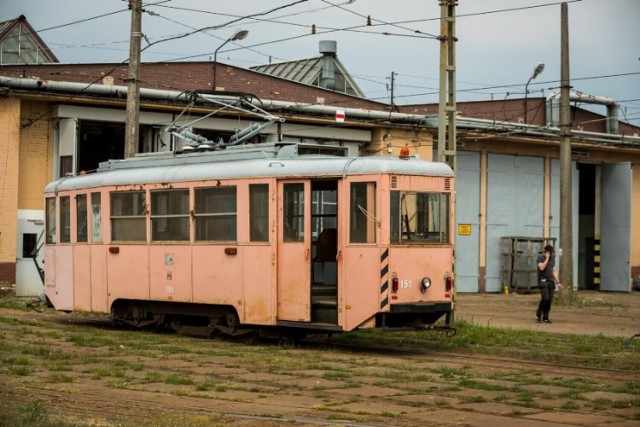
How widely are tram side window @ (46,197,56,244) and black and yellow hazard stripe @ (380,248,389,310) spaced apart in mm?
9259

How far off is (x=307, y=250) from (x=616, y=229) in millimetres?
33077

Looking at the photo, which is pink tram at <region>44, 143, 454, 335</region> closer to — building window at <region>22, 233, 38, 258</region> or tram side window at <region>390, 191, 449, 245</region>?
tram side window at <region>390, 191, 449, 245</region>

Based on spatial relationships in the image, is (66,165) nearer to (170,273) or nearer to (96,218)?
(96,218)

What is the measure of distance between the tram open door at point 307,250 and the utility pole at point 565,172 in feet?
48.8

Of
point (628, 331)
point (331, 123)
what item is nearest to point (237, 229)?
point (628, 331)

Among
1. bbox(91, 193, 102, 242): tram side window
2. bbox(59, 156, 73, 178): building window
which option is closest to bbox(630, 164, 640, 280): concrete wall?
bbox(59, 156, 73, 178): building window

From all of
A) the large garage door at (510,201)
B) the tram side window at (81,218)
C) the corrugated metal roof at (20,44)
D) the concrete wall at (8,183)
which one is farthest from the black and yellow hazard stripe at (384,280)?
the large garage door at (510,201)

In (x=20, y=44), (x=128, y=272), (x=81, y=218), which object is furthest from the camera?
(x=20, y=44)

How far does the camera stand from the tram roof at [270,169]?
17719 millimetres

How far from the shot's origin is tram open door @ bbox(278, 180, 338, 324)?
18.1 m

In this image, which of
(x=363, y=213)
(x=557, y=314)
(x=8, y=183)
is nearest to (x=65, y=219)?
(x=363, y=213)

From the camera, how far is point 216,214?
19.6m

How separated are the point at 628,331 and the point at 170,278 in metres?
9.82

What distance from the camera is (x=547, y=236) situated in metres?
46.5
